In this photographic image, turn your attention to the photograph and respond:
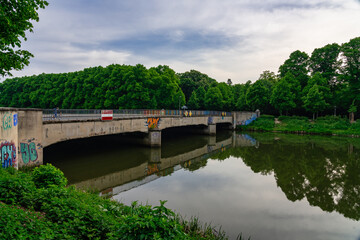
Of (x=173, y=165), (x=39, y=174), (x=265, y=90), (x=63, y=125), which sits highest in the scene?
(x=265, y=90)

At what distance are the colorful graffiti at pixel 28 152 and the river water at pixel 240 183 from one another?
2.54m

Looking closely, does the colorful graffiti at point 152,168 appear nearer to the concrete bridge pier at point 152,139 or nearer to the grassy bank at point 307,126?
the concrete bridge pier at point 152,139

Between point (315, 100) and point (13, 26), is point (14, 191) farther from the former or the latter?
point (315, 100)

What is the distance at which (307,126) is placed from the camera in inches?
1957

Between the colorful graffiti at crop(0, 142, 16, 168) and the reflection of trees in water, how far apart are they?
16.9 m

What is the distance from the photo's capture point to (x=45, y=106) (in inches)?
2645

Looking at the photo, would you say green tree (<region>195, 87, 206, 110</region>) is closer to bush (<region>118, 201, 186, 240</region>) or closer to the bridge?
the bridge

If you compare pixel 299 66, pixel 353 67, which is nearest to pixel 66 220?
pixel 353 67

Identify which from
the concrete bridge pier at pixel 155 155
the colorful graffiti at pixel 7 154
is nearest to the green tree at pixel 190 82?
the concrete bridge pier at pixel 155 155

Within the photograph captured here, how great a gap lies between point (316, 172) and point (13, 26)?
2331 centimetres

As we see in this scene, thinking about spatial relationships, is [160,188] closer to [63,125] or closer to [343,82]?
[63,125]

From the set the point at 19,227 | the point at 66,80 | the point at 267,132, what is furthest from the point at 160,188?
the point at 66,80

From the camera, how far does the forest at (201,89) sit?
5038cm

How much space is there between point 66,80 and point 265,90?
5428 centimetres
